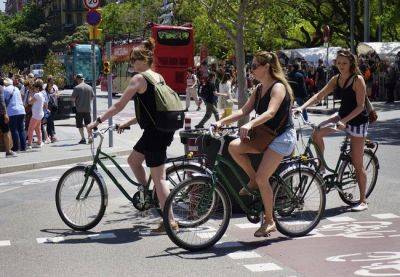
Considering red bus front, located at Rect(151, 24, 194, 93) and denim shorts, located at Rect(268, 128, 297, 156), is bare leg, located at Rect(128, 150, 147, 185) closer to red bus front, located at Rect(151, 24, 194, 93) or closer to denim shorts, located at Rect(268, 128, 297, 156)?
denim shorts, located at Rect(268, 128, 297, 156)

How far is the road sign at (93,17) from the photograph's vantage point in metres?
16.3

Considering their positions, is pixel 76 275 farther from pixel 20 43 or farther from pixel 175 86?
pixel 20 43

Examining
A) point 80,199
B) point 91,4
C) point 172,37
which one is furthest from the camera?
point 172,37

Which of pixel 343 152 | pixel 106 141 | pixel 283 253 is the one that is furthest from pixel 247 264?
pixel 106 141

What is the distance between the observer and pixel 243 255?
658 cm

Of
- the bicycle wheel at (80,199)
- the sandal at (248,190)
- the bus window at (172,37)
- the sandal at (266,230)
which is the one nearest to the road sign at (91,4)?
the bicycle wheel at (80,199)

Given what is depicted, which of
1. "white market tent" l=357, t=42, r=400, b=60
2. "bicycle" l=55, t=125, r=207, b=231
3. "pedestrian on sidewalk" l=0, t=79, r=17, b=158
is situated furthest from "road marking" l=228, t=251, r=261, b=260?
"white market tent" l=357, t=42, r=400, b=60

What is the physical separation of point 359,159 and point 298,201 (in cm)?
146

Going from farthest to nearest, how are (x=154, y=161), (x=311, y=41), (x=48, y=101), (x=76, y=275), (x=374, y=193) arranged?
(x=311, y=41), (x=48, y=101), (x=374, y=193), (x=154, y=161), (x=76, y=275)

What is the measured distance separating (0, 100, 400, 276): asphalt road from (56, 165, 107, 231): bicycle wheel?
0.14 meters

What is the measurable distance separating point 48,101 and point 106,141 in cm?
251

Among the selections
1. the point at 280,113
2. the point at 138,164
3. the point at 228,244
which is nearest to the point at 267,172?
the point at 280,113

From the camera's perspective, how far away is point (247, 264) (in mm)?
6250

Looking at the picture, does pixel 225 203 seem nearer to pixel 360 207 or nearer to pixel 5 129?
pixel 360 207
